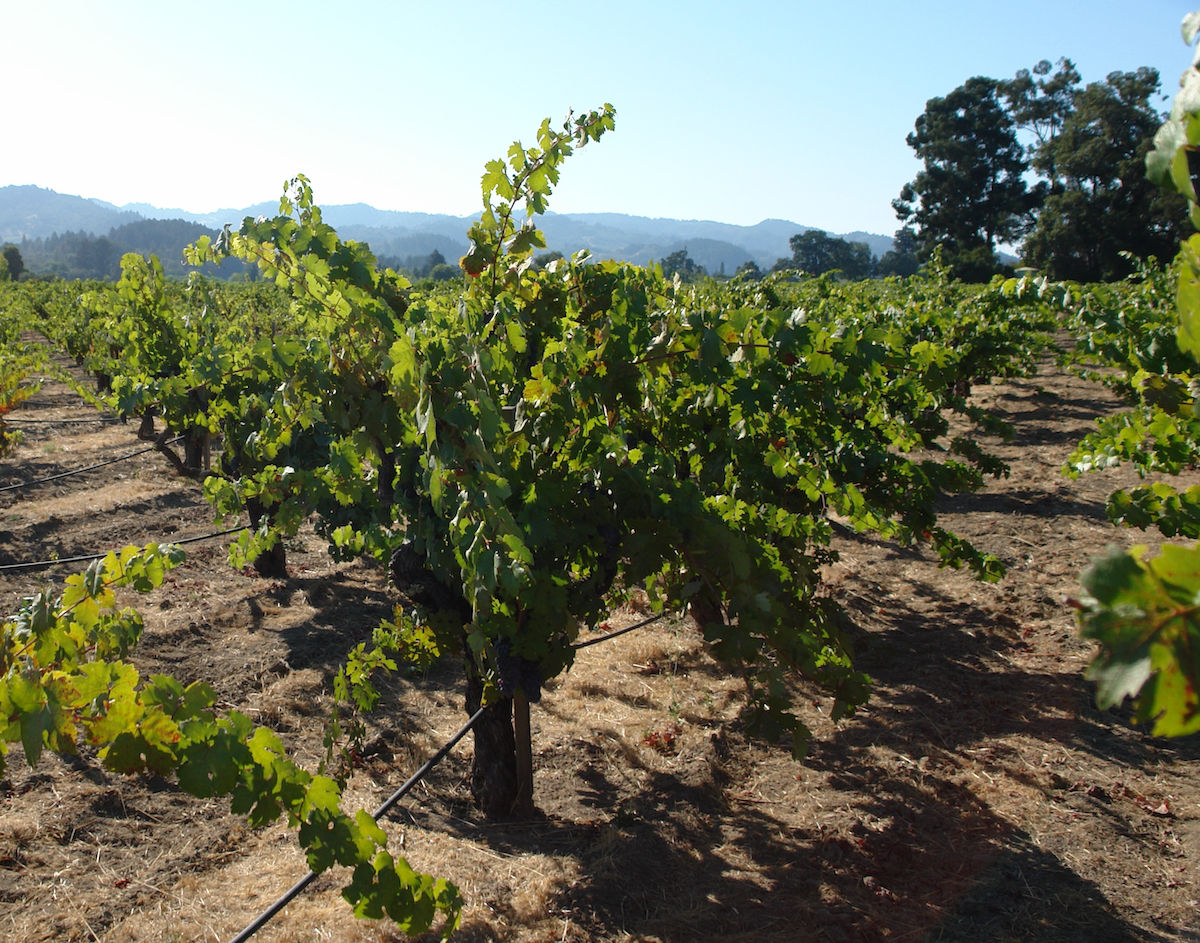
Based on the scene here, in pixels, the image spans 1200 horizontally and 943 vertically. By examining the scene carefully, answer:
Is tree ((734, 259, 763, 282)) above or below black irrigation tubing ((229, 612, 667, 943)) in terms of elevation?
above

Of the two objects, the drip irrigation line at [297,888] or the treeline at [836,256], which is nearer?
the drip irrigation line at [297,888]

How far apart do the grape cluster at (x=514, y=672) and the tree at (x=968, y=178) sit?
4721 centimetres

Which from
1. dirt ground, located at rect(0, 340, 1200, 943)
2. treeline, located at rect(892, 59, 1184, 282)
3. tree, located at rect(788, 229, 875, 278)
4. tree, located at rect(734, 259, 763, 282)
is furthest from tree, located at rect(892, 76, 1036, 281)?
dirt ground, located at rect(0, 340, 1200, 943)

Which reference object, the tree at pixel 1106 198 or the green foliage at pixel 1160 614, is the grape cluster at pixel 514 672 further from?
the tree at pixel 1106 198

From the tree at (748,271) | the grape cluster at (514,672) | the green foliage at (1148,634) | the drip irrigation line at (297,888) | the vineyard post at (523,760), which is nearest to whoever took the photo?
the green foliage at (1148,634)

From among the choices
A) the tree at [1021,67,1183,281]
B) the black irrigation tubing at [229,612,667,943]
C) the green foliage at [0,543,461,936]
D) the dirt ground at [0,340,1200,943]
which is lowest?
the dirt ground at [0,340,1200,943]

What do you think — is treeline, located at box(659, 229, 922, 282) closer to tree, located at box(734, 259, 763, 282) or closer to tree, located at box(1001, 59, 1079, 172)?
tree, located at box(1001, 59, 1079, 172)

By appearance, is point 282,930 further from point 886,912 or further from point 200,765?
point 886,912

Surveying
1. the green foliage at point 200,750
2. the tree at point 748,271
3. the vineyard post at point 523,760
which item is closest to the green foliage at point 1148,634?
the green foliage at point 200,750

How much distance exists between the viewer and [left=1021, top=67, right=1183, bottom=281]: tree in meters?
34.7

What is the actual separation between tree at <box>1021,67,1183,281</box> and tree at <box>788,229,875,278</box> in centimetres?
4269

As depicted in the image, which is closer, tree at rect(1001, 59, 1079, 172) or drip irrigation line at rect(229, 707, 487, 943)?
drip irrigation line at rect(229, 707, 487, 943)

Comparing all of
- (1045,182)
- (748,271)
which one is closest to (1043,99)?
(1045,182)

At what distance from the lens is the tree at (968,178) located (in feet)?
150
